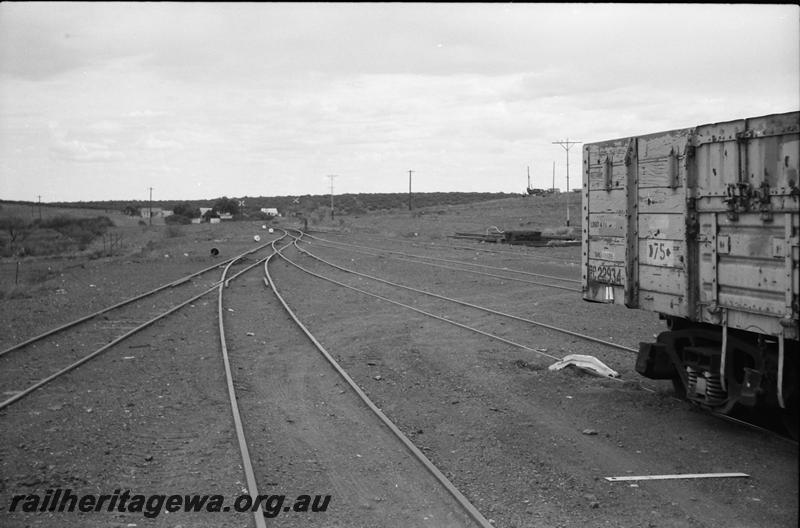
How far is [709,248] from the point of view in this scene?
7352 millimetres

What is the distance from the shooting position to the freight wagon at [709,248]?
6457 mm

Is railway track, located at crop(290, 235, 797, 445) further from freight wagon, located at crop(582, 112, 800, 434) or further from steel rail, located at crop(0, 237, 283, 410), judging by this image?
steel rail, located at crop(0, 237, 283, 410)

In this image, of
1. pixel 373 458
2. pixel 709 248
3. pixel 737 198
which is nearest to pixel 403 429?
pixel 373 458

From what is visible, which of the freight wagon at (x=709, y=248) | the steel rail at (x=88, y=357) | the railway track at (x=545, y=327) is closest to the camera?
the freight wagon at (x=709, y=248)

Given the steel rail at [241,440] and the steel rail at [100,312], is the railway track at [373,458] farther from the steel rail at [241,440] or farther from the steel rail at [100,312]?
the steel rail at [100,312]

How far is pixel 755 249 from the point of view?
6.73m

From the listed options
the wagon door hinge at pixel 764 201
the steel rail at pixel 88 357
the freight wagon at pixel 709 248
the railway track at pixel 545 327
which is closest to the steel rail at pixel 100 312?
the steel rail at pixel 88 357

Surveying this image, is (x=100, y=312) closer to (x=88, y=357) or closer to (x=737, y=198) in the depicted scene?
(x=88, y=357)

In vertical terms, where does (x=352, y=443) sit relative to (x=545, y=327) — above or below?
below

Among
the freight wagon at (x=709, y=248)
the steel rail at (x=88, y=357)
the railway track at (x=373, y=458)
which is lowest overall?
the railway track at (x=373, y=458)

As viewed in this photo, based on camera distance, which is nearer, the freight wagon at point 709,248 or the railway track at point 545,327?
the freight wagon at point 709,248

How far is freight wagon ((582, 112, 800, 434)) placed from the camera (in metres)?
6.46

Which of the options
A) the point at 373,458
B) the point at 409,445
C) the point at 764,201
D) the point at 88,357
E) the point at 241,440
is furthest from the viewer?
the point at 88,357

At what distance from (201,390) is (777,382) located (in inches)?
282
